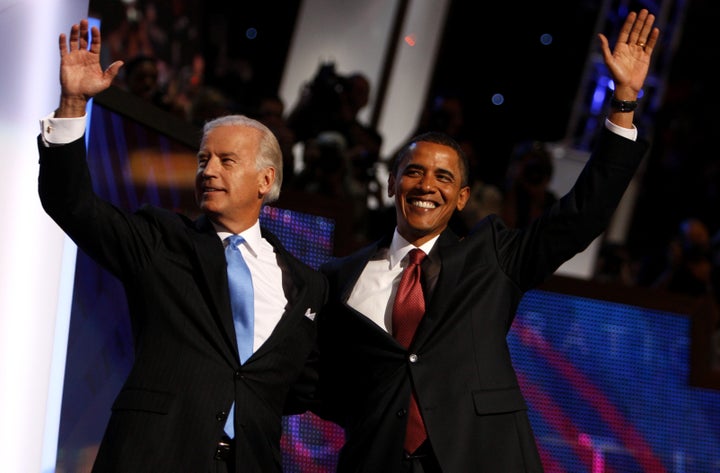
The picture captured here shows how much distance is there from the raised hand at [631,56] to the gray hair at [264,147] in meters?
1.01

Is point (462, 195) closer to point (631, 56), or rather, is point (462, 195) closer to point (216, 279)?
point (631, 56)

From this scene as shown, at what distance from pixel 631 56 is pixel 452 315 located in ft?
2.90

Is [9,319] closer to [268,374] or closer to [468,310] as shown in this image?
[268,374]

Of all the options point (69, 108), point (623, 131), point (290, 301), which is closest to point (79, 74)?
point (69, 108)

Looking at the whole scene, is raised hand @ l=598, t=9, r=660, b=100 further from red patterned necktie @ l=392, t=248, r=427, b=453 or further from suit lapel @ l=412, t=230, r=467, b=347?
red patterned necktie @ l=392, t=248, r=427, b=453

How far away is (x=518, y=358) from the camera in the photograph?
4645 mm

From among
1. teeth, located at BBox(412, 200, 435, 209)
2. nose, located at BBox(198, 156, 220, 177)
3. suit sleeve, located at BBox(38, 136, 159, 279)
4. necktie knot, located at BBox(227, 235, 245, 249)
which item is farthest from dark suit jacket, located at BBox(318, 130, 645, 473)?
Result: suit sleeve, located at BBox(38, 136, 159, 279)

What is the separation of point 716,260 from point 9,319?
598 centimetres

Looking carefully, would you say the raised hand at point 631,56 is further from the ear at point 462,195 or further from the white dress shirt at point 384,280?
the white dress shirt at point 384,280

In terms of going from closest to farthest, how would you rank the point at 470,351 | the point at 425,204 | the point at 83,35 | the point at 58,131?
the point at 58,131, the point at 83,35, the point at 470,351, the point at 425,204

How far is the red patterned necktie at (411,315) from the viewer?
118 inches

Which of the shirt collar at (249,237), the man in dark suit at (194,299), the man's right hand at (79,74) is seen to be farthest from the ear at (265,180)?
the man's right hand at (79,74)

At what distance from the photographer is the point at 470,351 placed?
3.07 metres

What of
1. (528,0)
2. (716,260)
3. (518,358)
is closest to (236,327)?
(518,358)
